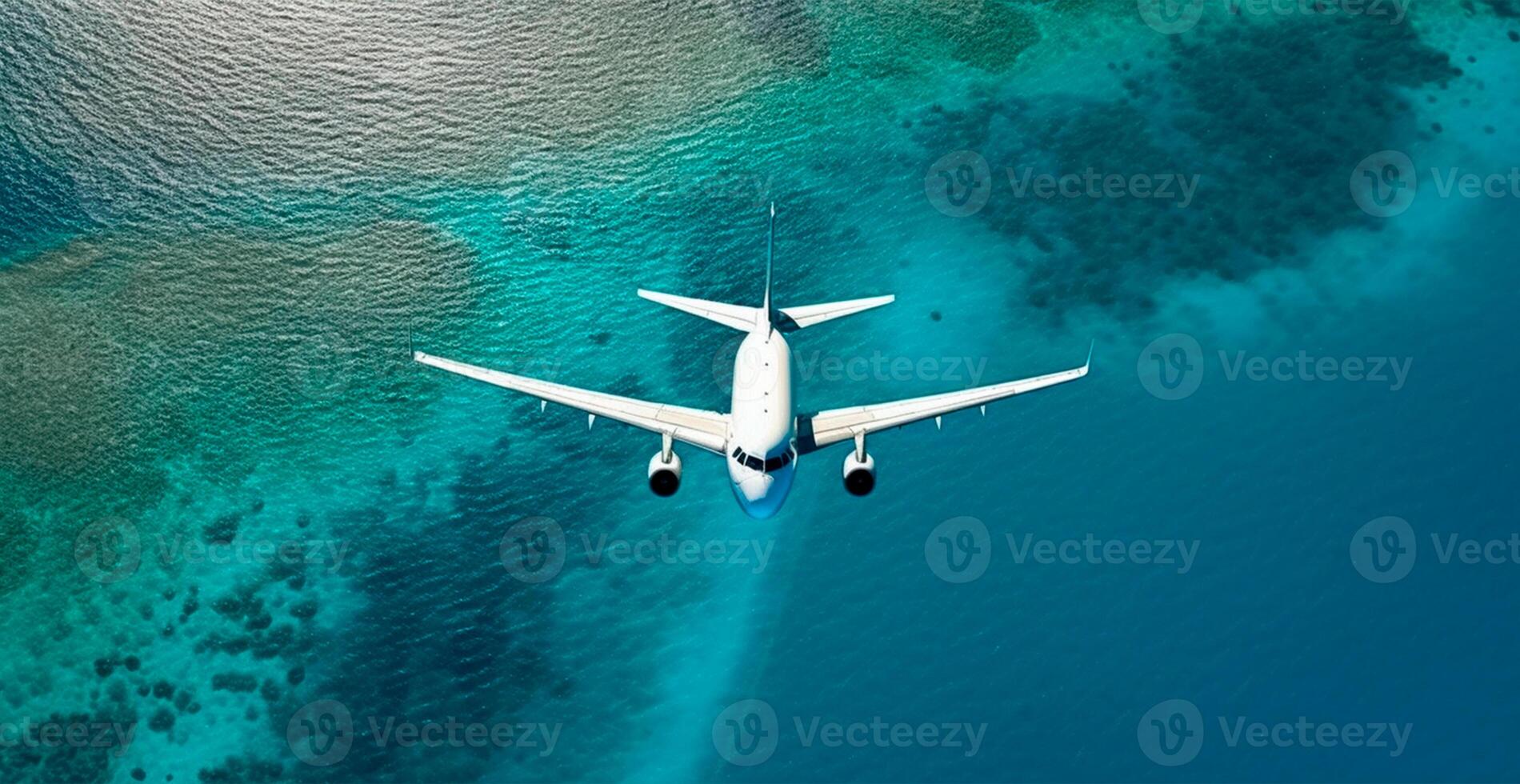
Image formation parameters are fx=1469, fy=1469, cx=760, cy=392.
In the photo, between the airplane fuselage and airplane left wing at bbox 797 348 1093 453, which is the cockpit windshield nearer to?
the airplane fuselage

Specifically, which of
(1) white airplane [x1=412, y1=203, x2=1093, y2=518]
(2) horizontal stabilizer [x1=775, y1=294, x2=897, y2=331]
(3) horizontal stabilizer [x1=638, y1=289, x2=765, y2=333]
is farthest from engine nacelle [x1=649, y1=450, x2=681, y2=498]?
(2) horizontal stabilizer [x1=775, y1=294, x2=897, y2=331]

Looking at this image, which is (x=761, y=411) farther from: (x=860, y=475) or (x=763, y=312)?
(x=763, y=312)

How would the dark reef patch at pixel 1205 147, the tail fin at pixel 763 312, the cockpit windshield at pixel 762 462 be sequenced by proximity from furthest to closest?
the dark reef patch at pixel 1205 147 → the tail fin at pixel 763 312 → the cockpit windshield at pixel 762 462

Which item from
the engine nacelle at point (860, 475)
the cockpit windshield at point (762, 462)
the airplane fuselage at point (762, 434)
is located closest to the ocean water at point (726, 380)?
the engine nacelle at point (860, 475)

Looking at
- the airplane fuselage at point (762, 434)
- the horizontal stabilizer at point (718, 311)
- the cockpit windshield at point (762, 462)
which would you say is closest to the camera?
the cockpit windshield at point (762, 462)

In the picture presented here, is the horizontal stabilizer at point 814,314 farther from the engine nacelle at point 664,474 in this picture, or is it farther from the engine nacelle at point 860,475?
the engine nacelle at point 664,474

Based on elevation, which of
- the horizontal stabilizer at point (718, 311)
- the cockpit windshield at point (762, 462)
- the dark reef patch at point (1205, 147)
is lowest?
the dark reef patch at point (1205, 147)

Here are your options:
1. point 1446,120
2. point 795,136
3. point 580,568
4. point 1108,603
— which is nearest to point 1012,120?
point 795,136
